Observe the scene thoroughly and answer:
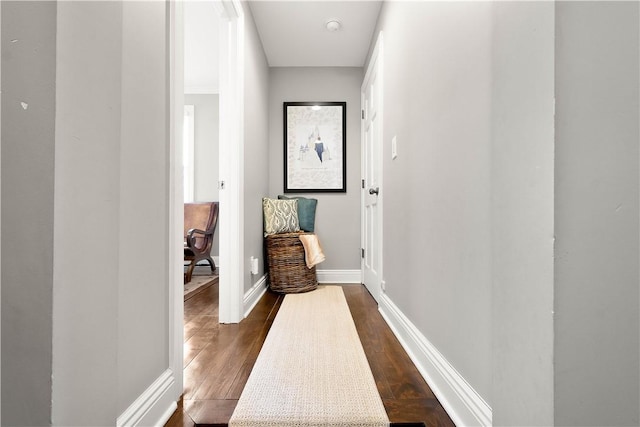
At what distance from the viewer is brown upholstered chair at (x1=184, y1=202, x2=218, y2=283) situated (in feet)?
12.8

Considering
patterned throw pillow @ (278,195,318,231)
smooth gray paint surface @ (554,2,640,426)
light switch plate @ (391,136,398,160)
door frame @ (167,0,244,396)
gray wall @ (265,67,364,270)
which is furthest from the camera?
gray wall @ (265,67,364,270)

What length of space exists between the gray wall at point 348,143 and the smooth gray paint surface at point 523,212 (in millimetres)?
2833

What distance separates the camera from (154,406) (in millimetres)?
979

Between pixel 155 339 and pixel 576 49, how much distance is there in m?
1.18

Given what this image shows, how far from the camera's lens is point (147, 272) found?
987 millimetres

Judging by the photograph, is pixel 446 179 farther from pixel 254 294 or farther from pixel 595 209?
pixel 254 294

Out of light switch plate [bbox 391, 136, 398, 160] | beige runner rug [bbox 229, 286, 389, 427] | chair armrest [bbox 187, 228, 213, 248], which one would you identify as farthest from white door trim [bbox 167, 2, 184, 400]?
chair armrest [bbox 187, 228, 213, 248]

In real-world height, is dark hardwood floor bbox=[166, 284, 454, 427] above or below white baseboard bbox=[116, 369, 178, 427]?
below

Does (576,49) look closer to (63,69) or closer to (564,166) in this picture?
(564,166)

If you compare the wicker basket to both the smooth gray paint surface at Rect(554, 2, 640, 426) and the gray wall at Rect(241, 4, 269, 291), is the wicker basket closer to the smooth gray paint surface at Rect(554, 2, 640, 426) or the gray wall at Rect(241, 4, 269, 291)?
the gray wall at Rect(241, 4, 269, 291)

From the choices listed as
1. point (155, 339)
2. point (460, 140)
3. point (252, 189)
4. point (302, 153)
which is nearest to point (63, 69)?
point (155, 339)

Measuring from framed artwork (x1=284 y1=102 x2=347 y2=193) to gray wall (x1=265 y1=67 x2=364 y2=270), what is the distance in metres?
0.06

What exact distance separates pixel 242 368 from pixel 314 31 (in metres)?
2.58

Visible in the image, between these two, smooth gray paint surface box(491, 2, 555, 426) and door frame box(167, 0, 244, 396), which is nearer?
smooth gray paint surface box(491, 2, 555, 426)
